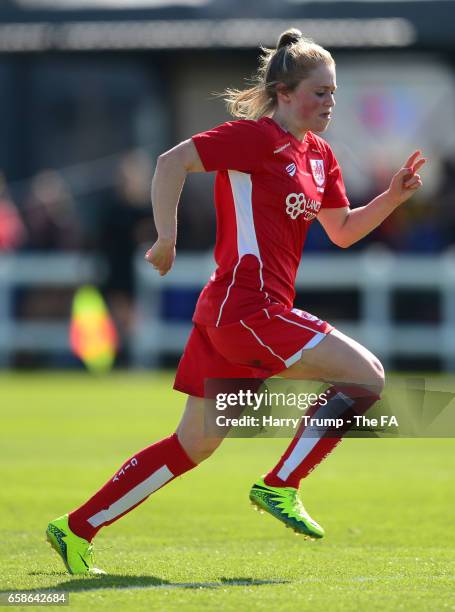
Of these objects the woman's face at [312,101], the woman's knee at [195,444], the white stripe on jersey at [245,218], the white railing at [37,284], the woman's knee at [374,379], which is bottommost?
the white railing at [37,284]

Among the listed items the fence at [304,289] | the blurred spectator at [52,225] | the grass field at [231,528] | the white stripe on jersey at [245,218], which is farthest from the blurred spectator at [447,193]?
the white stripe on jersey at [245,218]

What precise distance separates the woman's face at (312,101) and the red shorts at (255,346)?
2.60ft

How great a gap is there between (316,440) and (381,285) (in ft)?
40.2

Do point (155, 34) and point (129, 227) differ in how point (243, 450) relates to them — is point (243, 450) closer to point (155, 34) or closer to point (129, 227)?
point (129, 227)

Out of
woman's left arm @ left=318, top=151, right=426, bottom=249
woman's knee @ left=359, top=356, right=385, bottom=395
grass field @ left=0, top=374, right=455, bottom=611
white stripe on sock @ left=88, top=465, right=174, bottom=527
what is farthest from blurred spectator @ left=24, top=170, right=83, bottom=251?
woman's knee @ left=359, top=356, right=385, bottom=395

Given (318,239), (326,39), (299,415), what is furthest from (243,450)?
(326,39)

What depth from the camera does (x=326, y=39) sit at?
19.8 meters

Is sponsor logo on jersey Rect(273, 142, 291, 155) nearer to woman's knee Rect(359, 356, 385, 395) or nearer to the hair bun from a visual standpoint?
the hair bun

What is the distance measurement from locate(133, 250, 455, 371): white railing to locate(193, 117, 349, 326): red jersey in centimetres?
1174

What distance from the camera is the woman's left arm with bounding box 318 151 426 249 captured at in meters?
6.61

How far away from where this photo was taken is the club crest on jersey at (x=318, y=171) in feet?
21.2

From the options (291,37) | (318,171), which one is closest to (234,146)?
(318,171)

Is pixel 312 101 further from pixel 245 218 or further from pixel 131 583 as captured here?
pixel 131 583

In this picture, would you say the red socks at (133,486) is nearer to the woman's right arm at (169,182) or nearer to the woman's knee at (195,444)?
the woman's knee at (195,444)
